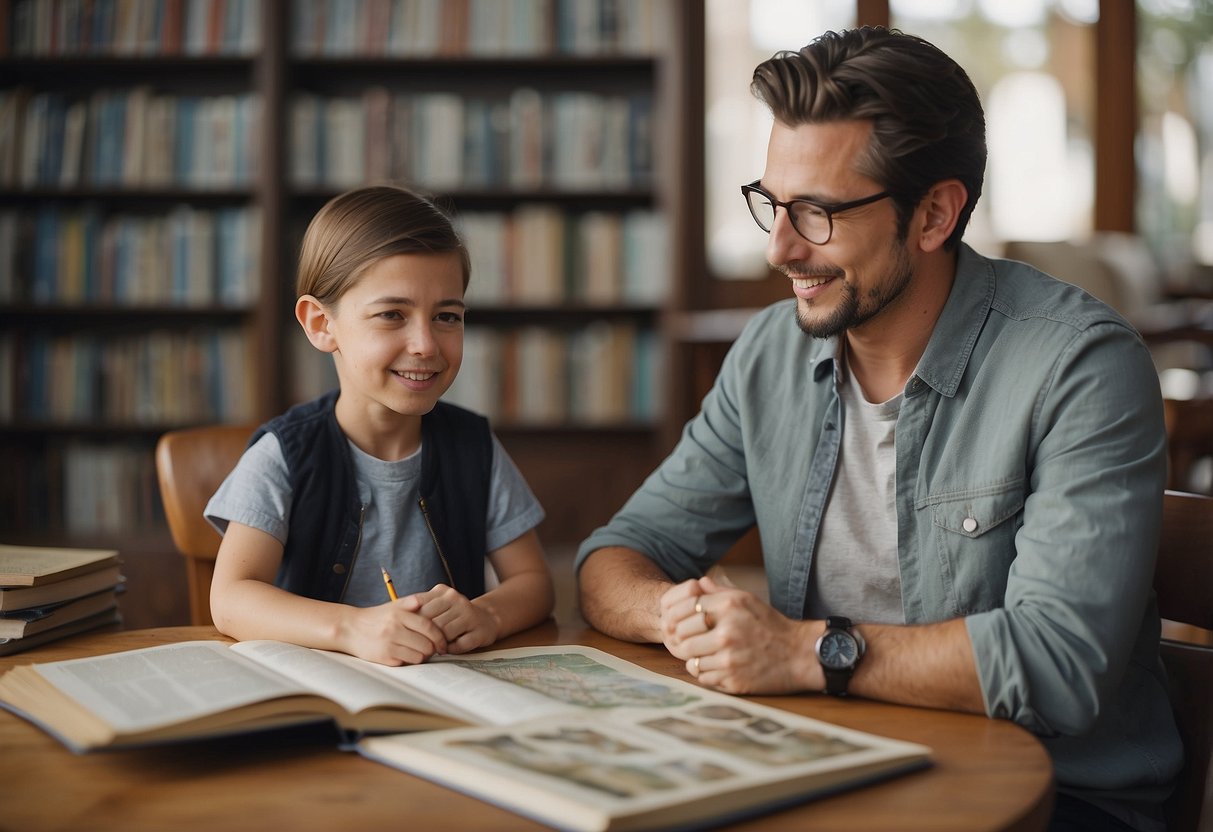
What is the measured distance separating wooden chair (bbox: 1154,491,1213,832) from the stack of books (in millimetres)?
1179

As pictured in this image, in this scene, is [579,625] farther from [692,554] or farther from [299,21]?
[299,21]

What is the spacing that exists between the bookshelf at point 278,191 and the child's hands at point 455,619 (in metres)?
2.77

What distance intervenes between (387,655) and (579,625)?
1.08 ft

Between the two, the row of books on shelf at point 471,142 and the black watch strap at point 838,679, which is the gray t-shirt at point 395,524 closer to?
the black watch strap at point 838,679

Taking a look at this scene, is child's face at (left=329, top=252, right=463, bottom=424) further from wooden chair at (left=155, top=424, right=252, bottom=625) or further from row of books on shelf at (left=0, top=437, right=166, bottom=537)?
row of books on shelf at (left=0, top=437, right=166, bottom=537)

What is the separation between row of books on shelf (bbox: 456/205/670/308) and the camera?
3945mm

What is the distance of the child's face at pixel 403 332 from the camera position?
1.46 metres

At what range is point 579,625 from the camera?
54.6 inches

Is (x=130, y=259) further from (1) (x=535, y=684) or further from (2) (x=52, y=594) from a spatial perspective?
(1) (x=535, y=684)

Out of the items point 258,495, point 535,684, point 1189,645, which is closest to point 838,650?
point 535,684

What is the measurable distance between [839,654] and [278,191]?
3.22m

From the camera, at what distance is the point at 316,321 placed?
5.18 ft

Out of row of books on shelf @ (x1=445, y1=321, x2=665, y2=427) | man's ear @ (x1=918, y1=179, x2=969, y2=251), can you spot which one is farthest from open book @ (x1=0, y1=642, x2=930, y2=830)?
row of books on shelf @ (x1=445, y1=321, x2=665, y2=427)

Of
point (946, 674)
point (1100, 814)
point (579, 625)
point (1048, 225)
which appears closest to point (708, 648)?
point (946, 674)
